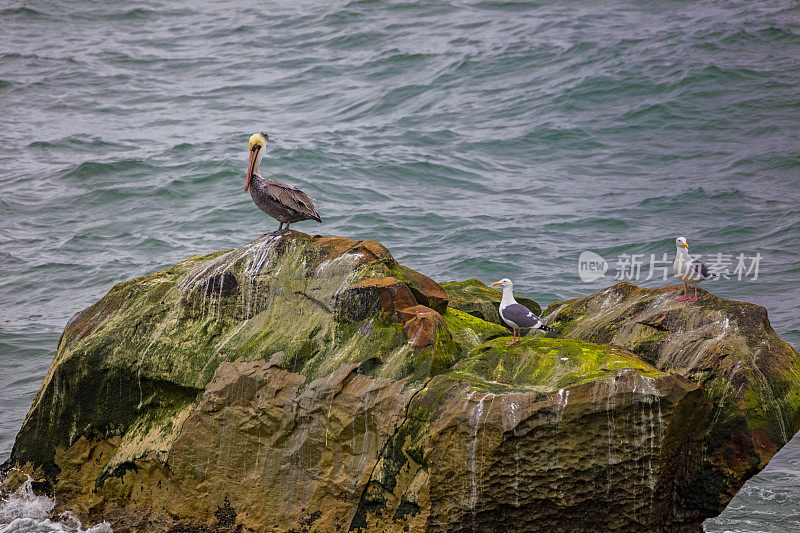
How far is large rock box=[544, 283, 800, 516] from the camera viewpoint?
5715 millimetres

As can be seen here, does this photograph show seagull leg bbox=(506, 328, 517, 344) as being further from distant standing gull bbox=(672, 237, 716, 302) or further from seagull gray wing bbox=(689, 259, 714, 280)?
seagull gray wing bbox=(689, 259, 714, 280)

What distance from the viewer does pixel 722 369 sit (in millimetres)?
6012

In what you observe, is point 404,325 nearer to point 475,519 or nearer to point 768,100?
point 475,519

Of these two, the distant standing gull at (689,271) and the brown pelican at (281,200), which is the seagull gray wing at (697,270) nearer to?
the distant standing gull at (689,271)

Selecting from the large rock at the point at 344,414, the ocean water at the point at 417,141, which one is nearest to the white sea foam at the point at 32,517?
the large rock at the point at 344,414

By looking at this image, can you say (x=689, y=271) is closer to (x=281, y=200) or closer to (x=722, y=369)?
(x=722, y=369)

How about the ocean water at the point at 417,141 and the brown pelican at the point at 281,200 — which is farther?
the ocean water at the point at 417,141

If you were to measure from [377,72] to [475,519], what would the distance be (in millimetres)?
18715

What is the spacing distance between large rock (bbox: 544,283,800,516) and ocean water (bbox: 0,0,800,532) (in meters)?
1.05

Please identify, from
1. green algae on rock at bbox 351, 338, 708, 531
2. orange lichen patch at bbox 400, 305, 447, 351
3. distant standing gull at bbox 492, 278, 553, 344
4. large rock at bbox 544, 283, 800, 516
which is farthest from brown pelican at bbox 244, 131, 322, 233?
large rock at bbox 544, 283, 800, 516

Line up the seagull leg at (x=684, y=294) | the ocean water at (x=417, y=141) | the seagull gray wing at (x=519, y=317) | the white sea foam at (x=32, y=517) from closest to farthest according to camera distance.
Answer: the white sea foam at (x=32, y=517)
the seagull gray wing at (x=519, y=317)
the seagull leg at (x=684, y=294)
the ocean water at (x=417, y=141)

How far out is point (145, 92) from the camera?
21703 mm

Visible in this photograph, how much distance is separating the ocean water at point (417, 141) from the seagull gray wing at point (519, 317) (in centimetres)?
231

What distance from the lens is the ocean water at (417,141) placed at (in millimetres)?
12992
